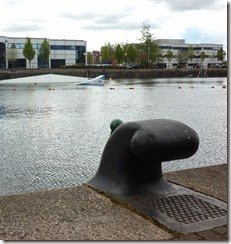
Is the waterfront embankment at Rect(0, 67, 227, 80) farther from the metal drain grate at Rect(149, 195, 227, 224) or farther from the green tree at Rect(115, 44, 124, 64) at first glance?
the metal drain grate at Rect(149, 195, 227, 224)

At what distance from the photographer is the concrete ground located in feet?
9.96

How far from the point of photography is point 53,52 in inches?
3558

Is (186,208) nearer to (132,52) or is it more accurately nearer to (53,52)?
(132,52)

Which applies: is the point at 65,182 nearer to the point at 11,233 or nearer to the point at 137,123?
the point at 137,123

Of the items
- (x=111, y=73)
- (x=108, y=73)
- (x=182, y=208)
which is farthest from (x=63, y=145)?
(x=111, y=73)

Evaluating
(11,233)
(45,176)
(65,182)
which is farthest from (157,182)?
(45,176)

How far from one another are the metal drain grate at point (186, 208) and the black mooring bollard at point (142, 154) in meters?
0.24

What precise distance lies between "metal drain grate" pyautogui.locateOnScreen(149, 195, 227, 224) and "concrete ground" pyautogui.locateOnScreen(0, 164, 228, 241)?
238 millimetres

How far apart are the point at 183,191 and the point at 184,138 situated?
708 millimetres

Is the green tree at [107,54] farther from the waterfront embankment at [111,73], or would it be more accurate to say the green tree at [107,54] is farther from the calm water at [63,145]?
the calm water at [63,145]

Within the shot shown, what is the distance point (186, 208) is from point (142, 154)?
642mm

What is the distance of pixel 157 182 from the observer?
4164mm

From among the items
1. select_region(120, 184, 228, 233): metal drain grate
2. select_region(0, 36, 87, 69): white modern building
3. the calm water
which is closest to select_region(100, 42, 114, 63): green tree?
select_region(0, 36, 87, 69): white modern building

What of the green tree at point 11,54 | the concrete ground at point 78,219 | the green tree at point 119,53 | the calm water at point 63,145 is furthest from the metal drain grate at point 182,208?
the green tree at point 119,53
